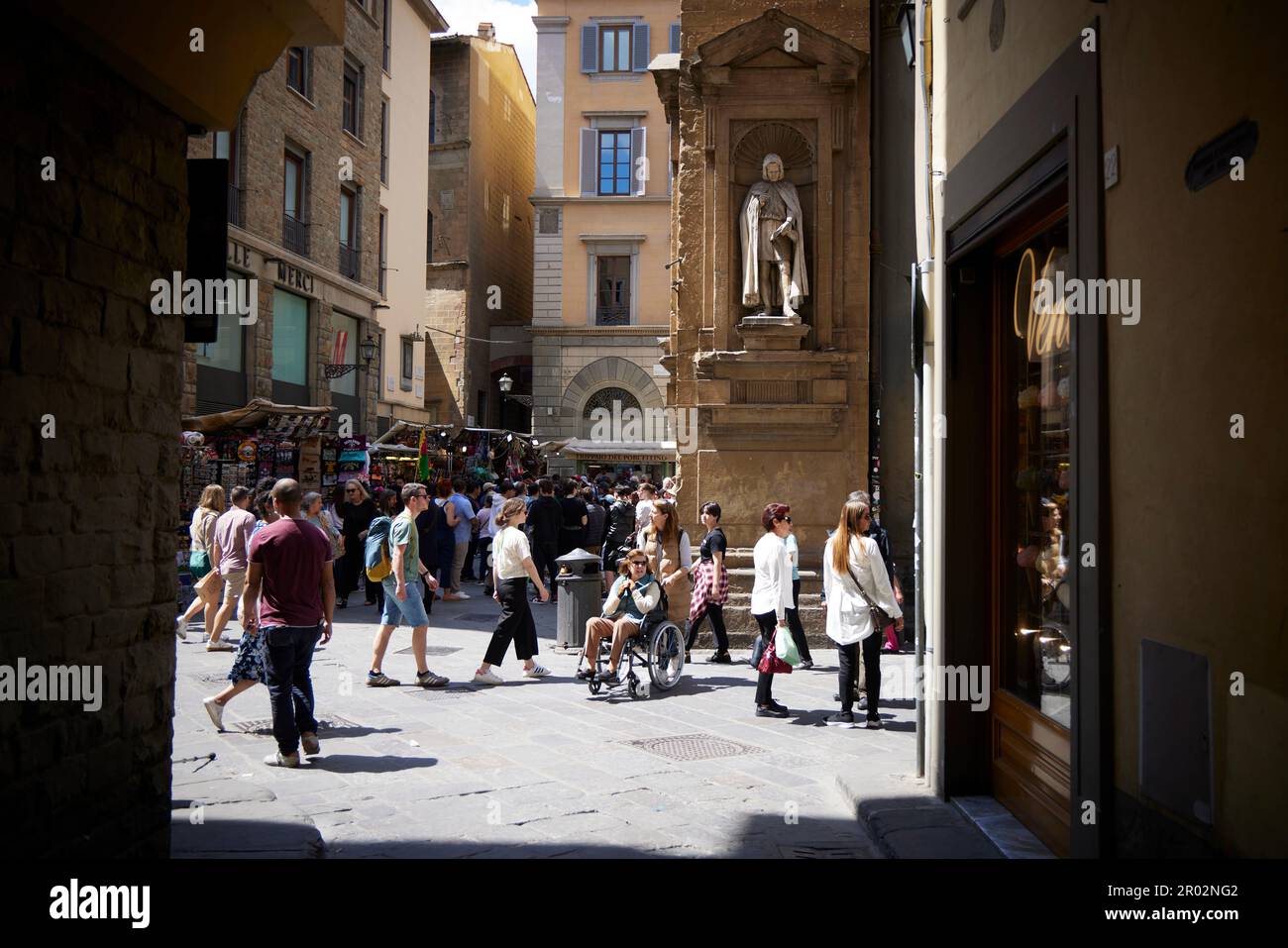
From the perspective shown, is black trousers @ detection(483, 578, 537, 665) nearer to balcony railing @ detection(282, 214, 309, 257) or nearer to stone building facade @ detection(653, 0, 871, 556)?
stone building facade @ detection(653, 0, 871, 556)

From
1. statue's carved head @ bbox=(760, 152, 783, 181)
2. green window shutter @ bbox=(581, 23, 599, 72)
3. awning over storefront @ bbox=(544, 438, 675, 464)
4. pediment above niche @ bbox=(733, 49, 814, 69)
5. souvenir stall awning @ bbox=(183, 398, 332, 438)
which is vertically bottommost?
souvenir stall awning @ bbox=(183, 398, 332, 438)

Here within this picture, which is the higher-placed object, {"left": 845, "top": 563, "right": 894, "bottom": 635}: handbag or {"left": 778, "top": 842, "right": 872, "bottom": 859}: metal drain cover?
{"left": 845, "top": 563, "right": 894, "bottom": 635}: handbag

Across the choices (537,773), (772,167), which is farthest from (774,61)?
(537,773)

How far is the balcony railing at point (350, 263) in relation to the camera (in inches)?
1037

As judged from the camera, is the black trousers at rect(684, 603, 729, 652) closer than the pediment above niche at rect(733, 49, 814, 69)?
Yes

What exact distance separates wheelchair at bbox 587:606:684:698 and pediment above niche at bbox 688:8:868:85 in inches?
228

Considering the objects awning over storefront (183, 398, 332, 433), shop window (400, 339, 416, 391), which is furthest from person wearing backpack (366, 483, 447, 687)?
shop window (400, 339, 416, 391)

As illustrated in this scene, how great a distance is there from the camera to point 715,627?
1062cm

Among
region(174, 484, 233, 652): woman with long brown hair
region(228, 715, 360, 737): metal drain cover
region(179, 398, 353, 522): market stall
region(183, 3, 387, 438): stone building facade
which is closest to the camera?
region(228, 715, 360, 737): metal drain cover

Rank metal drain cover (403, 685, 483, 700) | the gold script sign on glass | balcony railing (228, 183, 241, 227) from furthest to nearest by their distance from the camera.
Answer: balcony railing (228, 183, 241, 227) < metal drain cover (403, 685, 483, 700) < the gold script sign on glass

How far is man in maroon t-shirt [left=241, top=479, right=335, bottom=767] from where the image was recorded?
265 inches

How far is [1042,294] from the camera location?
5.16 meters

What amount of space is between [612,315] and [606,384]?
216 cm
